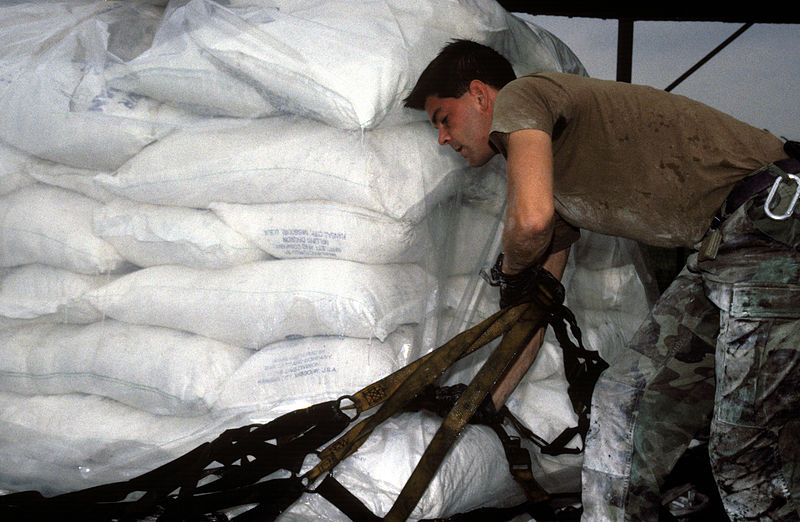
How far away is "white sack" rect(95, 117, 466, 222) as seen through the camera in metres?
1.41

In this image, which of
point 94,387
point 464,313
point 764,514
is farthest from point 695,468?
point 94,387

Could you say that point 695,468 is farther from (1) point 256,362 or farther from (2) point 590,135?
(1) point 256,362

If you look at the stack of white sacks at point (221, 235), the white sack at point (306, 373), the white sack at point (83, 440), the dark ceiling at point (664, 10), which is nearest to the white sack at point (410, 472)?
the stack of white sacks at point (221, 235)

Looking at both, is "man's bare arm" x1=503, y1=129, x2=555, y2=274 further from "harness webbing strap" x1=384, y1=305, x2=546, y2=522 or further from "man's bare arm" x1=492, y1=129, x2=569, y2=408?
"harness webbing strap" x1=384, y1=305, x2=546, y2=522

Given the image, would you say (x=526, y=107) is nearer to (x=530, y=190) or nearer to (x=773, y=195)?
(x=530, y=190)

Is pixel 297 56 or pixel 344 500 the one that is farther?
pixel 297 56

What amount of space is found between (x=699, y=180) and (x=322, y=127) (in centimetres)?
86

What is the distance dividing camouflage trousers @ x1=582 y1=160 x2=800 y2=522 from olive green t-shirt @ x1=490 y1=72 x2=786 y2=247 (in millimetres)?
94

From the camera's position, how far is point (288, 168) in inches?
56.2

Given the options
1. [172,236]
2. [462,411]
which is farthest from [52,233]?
[462,411]

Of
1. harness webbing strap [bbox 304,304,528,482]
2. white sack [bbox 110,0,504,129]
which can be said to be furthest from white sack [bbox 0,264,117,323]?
harness webbing strap [bbox 304,304,528,482]

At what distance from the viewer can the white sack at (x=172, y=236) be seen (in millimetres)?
1464

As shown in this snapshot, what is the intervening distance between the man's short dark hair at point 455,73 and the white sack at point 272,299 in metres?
0.43

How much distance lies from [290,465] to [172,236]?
61cm
